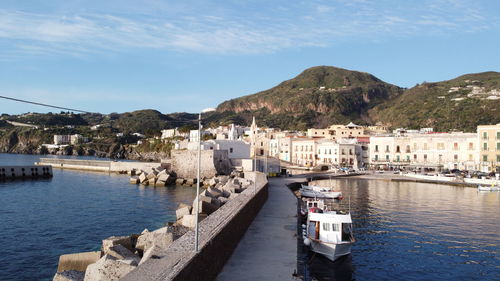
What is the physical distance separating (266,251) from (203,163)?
40468mm

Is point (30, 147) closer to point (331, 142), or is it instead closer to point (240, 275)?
point (331, 142)

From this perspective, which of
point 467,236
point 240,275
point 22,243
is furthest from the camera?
point 467,236

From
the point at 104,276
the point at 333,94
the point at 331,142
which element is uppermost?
the point at 333,94

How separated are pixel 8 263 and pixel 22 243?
12.4 feet

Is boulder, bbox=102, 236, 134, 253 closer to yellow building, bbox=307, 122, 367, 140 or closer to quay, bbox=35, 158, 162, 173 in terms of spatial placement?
quay, bbox=35, 158, 162, 173

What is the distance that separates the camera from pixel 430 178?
198 feet

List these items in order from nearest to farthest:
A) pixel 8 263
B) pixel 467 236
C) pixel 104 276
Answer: pixel 104 276 < pixel 8 263 < pixel 467 236

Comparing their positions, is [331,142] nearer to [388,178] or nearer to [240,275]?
[388,178]

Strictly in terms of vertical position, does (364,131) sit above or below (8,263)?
above

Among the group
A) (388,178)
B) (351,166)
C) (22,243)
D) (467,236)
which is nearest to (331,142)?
(351,166)

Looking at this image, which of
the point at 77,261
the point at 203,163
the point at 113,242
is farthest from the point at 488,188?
the point at 77,261

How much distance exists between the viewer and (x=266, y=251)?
52.2 feet

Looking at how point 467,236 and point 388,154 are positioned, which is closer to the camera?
point 467,236

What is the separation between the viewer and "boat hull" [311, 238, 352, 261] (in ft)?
63.6
